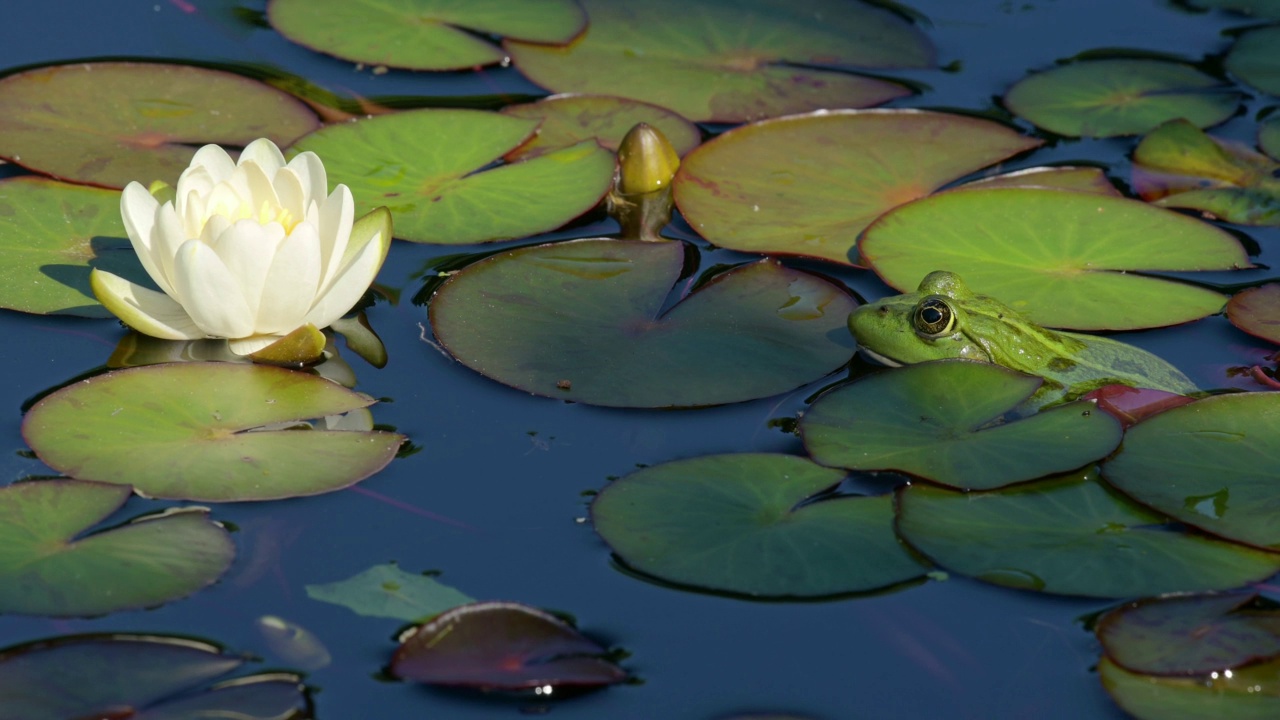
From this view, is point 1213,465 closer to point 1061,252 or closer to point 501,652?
point 1061,252

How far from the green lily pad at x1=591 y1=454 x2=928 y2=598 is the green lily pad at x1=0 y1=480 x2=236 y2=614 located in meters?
1.11

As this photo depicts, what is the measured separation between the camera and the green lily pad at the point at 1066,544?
3.25 m

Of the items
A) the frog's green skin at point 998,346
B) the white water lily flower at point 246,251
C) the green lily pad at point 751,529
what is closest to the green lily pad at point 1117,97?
the frog's green skin at point 998,346

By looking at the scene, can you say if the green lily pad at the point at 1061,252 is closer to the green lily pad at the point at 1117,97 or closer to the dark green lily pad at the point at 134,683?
the green lily pad at the point at 1117,97

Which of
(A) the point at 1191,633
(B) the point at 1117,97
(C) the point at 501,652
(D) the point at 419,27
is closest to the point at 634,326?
(C) the point at 501,652

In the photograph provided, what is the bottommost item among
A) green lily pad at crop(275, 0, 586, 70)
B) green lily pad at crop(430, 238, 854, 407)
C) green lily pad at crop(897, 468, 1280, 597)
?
green lily pad at crop(897, 468, 1280, 597)

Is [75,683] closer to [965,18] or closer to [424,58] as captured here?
[424,58]

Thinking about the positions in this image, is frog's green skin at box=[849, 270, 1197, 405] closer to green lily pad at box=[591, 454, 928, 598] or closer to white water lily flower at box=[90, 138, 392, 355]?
green lily pad at box=[591, 454, 928, 598]

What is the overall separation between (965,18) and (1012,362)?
3.29 m

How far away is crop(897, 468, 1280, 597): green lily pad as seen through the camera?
3.25 m

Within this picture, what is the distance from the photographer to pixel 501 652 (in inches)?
117

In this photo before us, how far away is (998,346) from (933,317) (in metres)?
0.28

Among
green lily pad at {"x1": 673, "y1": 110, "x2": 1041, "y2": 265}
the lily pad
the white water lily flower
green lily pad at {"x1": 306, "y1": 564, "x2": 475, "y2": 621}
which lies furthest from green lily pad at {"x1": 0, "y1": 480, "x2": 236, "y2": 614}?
green lily pad at {"x1": 673, "y1": 110, "x2": 1041, "y2": 265}

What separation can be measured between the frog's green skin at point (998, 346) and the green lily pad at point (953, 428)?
0.75ft
